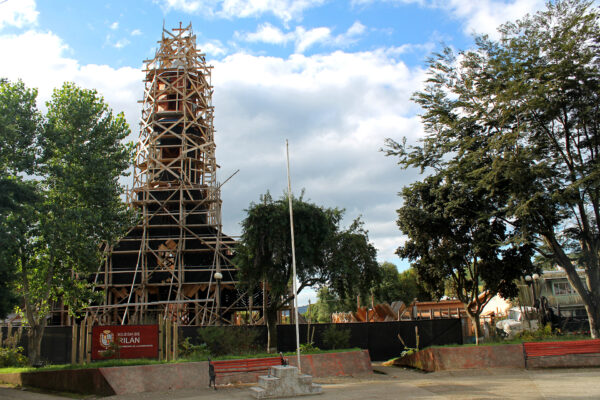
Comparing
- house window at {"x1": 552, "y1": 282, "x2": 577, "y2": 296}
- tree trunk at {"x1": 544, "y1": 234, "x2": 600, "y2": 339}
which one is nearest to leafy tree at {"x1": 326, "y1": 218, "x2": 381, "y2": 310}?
tree trunk at {"x1": 544, "y1": 234, "x2": 600, "y2": 339}

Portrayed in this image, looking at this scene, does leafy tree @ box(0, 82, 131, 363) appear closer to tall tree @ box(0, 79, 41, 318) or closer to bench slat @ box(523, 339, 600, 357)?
tall tree @ box(0, 79, 41, 318)

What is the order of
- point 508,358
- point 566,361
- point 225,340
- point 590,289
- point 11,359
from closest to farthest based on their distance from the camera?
point 566,361 < point 508,358 < point 225,340 < point 590,289 < point 11,359

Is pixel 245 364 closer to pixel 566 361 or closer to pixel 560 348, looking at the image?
pixel 560 348

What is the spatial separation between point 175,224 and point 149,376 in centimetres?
2413

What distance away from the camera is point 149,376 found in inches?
596

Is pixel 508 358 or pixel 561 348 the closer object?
pixel 561 348

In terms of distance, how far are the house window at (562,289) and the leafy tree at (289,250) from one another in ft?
104

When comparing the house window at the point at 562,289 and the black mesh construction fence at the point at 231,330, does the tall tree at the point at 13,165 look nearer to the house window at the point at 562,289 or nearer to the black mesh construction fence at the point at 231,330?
the black mesh construction fence at the point at 231,330

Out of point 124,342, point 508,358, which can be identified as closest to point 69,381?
point 124,342

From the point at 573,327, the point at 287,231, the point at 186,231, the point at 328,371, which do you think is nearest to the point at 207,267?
the point at 186,231

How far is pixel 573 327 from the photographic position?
1273 inches

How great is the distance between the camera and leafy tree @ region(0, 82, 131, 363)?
2089 centimetres

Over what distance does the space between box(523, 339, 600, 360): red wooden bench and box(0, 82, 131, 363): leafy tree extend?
1997 cm

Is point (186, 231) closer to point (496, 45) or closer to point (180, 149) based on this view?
point (180, 149)
